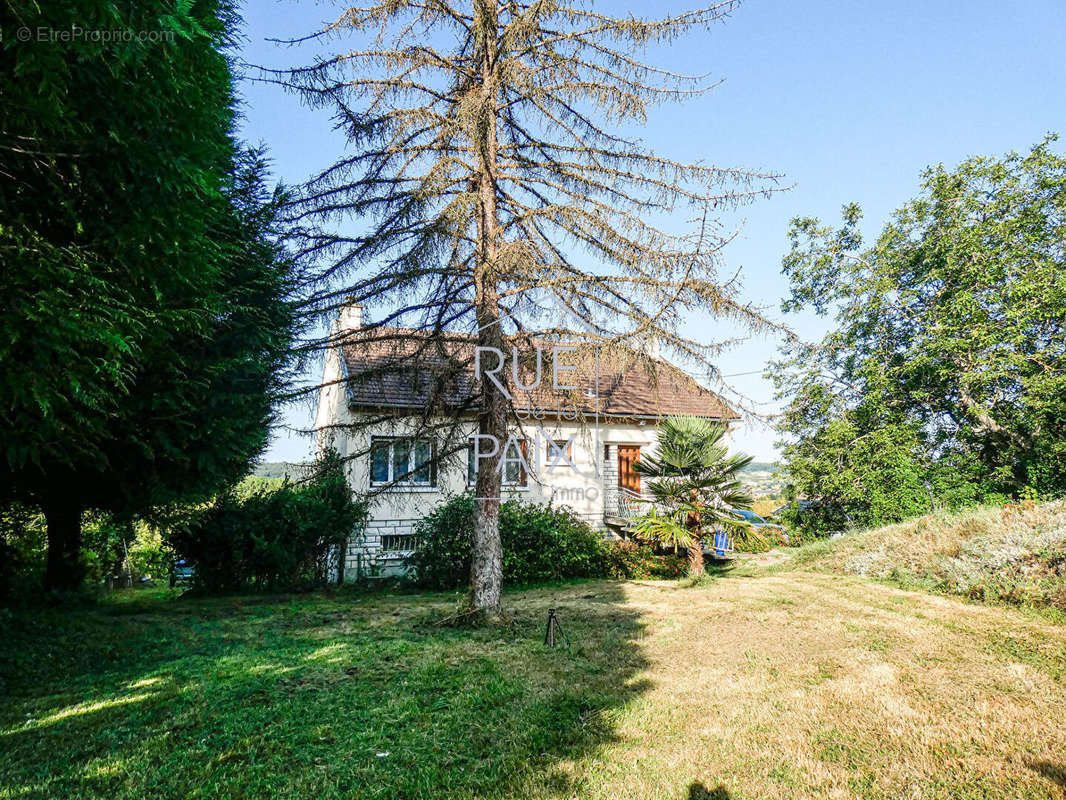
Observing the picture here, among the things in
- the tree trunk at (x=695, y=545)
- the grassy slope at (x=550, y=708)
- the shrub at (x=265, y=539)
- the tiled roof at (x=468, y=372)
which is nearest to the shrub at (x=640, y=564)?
the tree trunk at (x=695, y=545)

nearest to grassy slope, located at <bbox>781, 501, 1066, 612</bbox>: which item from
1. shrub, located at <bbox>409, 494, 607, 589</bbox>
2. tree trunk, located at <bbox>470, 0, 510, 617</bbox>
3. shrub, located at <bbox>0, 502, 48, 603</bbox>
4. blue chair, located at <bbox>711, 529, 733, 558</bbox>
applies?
blue chair, located at <bbox>711, 529, 733, 558</bbox>

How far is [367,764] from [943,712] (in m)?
4.61

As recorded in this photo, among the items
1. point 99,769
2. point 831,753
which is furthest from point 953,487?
point 99,769

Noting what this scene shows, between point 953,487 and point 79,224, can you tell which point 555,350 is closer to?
point 79,224

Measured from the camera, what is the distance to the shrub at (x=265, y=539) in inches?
436

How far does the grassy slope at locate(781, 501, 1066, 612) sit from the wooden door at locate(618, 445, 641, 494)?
6888mm

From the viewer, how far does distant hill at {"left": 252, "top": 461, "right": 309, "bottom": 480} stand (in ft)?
25.2

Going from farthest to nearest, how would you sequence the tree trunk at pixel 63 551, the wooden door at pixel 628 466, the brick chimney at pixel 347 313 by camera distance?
the wooden door at pixel 628 466 < the tree trunk at pixel 63 551 < the brick chimney at pixel 347 313

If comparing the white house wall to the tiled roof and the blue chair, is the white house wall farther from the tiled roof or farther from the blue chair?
the tiled roof

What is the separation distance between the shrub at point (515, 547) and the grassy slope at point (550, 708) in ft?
12.9

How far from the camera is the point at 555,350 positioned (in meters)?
7.38

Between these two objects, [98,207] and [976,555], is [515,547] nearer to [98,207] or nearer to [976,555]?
[976,555]

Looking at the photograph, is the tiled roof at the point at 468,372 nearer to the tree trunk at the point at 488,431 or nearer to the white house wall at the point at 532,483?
the tree trunk at the point at 488,431

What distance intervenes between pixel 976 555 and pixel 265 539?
46.2ft
